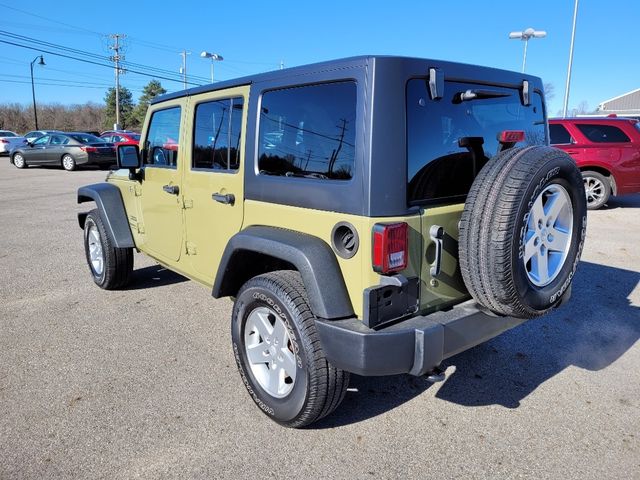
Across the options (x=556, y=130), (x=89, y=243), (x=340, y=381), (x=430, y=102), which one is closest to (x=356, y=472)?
(x=340, y=381)

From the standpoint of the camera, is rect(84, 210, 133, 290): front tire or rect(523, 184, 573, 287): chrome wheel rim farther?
rect(84, 210, 133, 290): front tire

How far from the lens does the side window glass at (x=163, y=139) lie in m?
3.79

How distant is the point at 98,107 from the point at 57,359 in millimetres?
86906

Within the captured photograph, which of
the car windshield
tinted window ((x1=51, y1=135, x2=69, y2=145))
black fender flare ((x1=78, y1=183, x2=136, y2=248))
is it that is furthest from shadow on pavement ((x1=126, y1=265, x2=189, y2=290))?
tinted window ((x1=51, y1=135, x2=69, y2=145))

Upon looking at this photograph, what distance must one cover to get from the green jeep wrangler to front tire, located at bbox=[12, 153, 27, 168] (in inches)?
796

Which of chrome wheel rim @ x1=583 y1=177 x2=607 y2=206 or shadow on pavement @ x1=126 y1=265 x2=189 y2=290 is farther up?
chrome wheel rim @ x1=583 y1=177 x2=607 y2=206

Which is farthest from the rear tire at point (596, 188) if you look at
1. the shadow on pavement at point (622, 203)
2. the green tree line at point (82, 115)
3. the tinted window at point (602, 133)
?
the green tree line at point (82, 115)

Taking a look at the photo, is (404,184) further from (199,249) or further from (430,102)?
(199,249)

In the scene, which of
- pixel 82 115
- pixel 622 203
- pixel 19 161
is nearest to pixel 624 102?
pixel 622 203

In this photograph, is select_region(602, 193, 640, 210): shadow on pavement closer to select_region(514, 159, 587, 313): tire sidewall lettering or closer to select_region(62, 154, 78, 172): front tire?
select_region(514, 159, 587, 313): tire sidewall lettering

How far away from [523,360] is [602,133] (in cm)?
795

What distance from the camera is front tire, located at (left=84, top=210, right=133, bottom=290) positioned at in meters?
4.69

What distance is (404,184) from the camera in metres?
2.27

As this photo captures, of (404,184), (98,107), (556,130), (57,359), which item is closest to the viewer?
(404,184)
